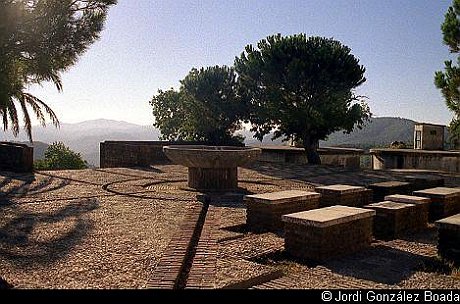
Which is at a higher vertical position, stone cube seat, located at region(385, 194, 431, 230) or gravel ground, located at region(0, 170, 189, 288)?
stone cube seat, located at region(385, 194, 431, 230)

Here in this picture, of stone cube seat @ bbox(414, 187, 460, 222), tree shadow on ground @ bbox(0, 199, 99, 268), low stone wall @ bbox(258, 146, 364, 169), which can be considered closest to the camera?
tree shadow on ground @ bbox(0, 199, 99, 268)

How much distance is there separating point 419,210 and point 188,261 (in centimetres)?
403

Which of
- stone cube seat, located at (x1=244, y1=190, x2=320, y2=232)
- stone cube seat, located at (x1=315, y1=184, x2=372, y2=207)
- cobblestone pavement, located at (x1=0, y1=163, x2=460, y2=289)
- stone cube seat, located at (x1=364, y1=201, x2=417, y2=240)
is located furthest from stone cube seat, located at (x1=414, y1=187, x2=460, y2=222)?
stone cube seat, located at (x1=244, y1=190, x2=320, y2=232)

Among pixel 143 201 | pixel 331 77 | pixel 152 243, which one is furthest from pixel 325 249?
pixel 331 77

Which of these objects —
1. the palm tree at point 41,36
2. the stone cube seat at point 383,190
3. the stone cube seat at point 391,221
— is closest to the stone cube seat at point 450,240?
the stone cube seat at point 391,221

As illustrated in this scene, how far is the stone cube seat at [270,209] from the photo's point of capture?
6.12m

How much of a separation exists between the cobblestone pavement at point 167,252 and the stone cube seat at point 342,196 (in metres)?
1.37

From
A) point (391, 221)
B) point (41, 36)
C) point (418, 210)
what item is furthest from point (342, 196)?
point (41, 36)

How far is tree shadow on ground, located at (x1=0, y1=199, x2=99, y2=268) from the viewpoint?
4.51 metres

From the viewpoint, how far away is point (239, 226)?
20.5ft

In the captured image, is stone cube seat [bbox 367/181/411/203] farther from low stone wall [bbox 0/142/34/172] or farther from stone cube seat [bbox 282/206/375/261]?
low stone wall [bbox 0/142/34/172]

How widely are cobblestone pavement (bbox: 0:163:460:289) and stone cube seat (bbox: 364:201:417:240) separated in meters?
0.19

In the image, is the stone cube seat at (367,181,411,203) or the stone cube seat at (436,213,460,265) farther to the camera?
the stone cube seat at (367,181,411,203)

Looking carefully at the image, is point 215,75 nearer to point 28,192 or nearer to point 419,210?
point 28,192
